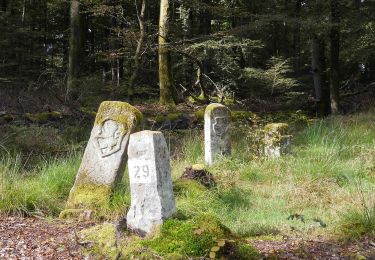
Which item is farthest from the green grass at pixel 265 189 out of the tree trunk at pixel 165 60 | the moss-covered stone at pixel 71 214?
the tree trunk at pixel 165 60

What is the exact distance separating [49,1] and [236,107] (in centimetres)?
1286

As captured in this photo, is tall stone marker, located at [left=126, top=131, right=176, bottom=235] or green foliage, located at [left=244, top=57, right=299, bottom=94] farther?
green foliage, located at [left=244, top=57, right=299, bottom=94]

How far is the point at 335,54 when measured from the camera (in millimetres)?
14617

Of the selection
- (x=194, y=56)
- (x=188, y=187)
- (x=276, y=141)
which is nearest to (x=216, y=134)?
(x=276, y=141)

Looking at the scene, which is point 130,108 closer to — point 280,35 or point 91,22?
point 91,22

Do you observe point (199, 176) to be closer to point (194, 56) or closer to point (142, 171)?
point (142, 171)

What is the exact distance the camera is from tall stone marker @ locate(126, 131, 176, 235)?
4.19 meters

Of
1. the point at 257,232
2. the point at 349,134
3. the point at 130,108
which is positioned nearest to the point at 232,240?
the point at 257,232

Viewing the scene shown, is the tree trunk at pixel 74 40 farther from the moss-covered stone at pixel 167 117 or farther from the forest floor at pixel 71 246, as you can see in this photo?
the forest floor at pixel 71 246

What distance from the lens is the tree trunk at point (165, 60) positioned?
14062 millimetres

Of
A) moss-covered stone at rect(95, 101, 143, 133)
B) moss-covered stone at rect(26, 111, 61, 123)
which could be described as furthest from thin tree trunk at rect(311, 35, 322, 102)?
moss-covered stone at rect(95, 101, 143, 133)

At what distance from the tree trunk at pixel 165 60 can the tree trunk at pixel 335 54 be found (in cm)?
497

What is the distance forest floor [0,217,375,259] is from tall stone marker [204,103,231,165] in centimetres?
391

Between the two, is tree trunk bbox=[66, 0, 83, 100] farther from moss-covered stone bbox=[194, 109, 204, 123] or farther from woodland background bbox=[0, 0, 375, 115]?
moss-covered stone bbox=[194, 109, 204, 123]
